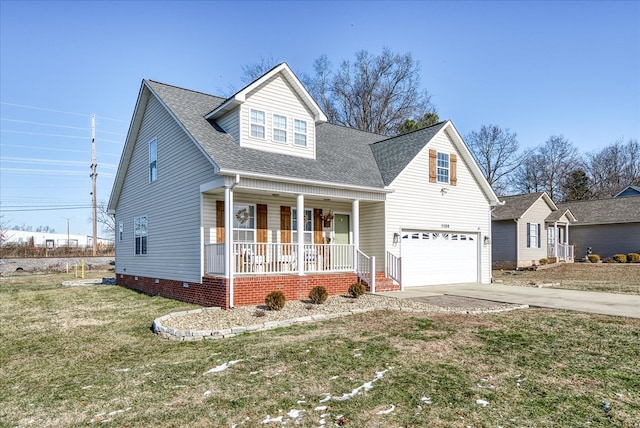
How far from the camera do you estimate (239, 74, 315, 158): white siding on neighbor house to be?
13.2 m

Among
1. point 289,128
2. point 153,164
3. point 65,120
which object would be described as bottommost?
point 153,164

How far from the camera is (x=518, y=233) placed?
25.9m

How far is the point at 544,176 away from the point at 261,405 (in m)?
52.1

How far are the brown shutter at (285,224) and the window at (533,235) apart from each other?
19.0 meters

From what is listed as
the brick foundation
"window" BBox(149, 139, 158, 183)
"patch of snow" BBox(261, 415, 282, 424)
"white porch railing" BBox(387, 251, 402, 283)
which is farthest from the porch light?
"patch of snow" BBox(261, 415, 282, 424)

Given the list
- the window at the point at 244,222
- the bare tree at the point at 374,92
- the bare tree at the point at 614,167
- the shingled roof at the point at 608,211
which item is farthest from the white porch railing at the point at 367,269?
the bare tree at the point at 614,167

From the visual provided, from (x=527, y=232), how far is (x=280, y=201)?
19315mm

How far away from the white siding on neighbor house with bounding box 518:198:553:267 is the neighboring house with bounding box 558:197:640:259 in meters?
4.79

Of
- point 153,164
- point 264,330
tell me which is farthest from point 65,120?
point 264,330

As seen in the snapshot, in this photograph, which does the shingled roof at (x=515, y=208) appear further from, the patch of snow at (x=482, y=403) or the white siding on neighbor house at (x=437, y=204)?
the patch of snow at (x=482, y=403)

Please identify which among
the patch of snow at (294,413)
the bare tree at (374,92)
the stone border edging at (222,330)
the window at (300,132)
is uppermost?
the bare tree at (374,92)

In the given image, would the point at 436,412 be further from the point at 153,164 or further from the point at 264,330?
the point at 153,164

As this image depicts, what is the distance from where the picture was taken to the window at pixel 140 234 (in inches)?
656

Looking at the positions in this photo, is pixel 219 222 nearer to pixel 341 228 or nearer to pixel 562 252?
pixel 341 228
